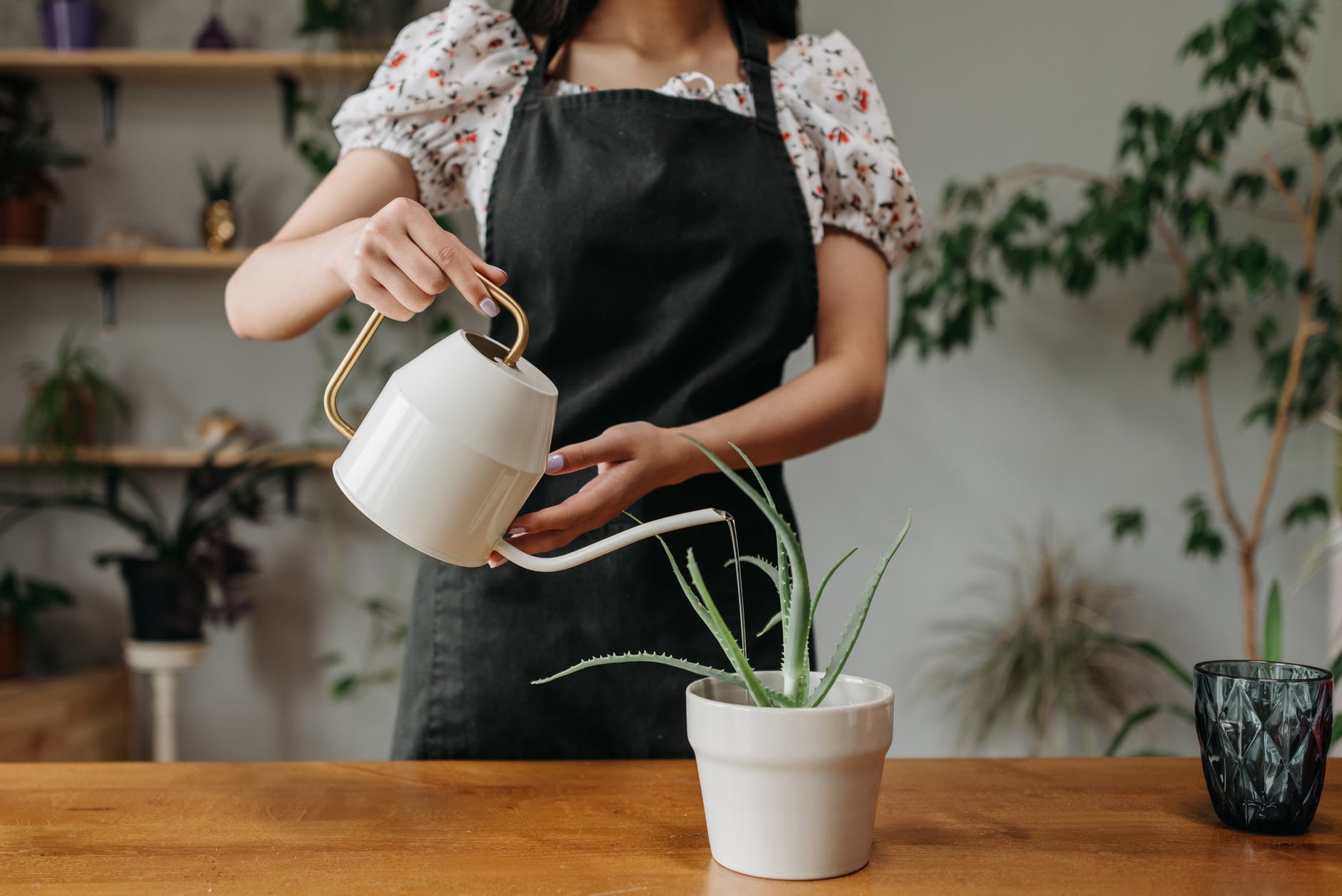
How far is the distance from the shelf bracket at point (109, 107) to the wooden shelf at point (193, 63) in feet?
0.17

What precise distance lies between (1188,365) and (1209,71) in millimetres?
602

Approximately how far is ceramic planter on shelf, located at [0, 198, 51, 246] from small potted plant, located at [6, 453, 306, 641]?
1.96 ft

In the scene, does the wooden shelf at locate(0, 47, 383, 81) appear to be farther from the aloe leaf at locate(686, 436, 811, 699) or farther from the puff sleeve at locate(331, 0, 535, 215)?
the aloe leaf at locate(686, 436, 811, 699)

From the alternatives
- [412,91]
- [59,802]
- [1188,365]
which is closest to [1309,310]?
[1188,365]

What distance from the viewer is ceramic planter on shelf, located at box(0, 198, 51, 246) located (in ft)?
7.95

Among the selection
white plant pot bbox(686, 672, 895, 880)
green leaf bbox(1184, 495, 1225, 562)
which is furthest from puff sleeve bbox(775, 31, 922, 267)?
green leaf bbox(1184, 495, 1225, 562)

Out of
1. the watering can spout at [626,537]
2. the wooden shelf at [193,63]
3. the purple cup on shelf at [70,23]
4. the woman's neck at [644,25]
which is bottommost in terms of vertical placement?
the watering can spout at [626,537]

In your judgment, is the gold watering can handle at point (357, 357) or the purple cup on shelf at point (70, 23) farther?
the purple cup on shelf at point (70, 23)

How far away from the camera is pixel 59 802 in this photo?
70cm

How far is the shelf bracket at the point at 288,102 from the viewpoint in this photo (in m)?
2.53

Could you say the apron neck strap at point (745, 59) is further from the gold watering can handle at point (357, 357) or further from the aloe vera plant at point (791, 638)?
the aloe vera plant at point (791, 638)

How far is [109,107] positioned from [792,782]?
8.70 feet

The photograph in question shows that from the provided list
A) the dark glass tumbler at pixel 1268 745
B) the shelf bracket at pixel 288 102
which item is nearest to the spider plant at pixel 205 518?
the shelf bracket at pixel 288 102

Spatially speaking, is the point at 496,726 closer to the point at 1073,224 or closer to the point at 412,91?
the point at 412,91
